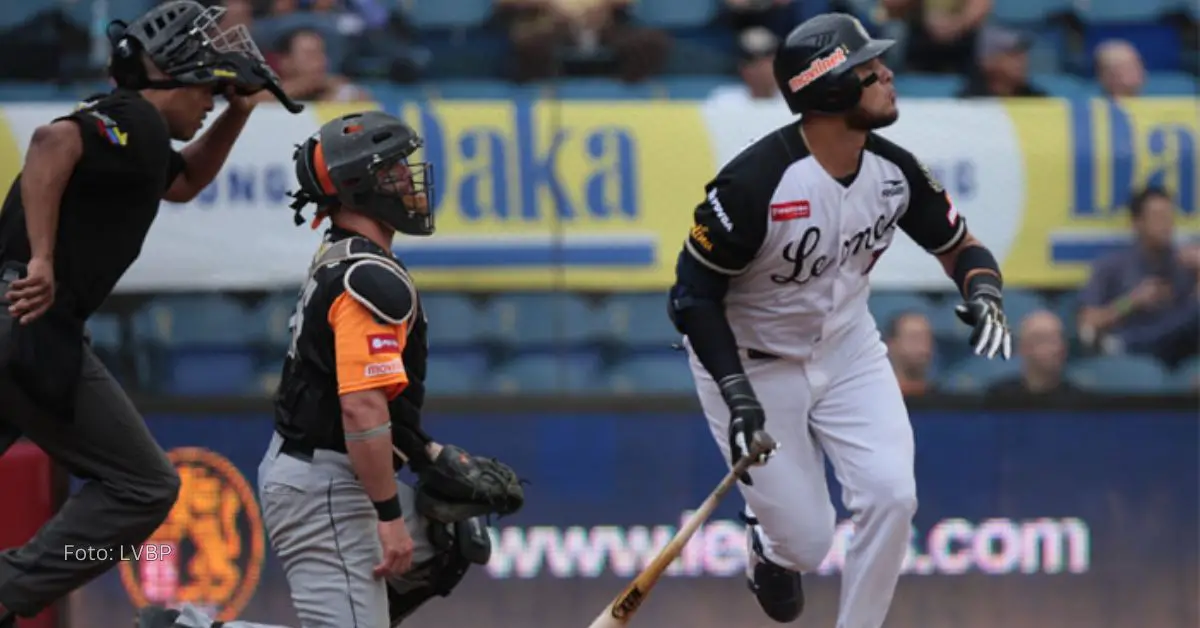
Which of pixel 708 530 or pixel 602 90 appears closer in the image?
pixel 602 90

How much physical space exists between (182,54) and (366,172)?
2.72 ft

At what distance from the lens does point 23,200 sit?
4742mm

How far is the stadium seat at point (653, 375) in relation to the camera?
688 centimetres

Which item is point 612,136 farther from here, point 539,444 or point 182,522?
point 182,522

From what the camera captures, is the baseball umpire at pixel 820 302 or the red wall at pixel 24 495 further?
the red wall at pixel 24 495

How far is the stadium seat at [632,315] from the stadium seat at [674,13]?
1147mm

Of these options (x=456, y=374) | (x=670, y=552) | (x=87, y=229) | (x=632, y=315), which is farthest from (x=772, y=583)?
(x=87, y=229)

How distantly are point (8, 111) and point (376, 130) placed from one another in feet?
9.00

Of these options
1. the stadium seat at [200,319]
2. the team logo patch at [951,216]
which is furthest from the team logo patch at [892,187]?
the stadium seat at [200,319]

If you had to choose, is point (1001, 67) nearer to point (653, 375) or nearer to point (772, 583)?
point (653, 375)

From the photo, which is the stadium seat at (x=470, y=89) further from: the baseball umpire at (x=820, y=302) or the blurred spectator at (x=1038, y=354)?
the blurred spectator at (x=1038, y=354)

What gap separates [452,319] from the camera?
6.79 m

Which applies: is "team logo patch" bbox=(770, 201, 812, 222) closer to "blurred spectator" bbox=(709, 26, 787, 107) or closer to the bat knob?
the bat knob

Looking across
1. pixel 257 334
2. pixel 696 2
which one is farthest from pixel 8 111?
pixel 696 2
